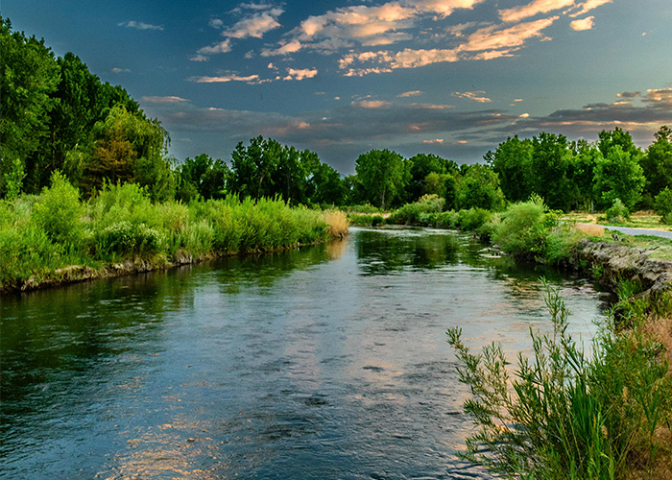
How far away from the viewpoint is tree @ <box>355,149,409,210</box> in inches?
4055

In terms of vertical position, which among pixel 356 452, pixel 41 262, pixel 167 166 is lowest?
pixel 356 452

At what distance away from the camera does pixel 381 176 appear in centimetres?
10350

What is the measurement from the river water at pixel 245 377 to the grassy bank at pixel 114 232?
1.24m

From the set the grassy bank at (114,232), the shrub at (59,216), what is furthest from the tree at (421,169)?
the shrub at (59,216)

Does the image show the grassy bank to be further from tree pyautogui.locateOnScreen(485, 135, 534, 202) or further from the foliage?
tree pyautogui.locateOnScreen(485, 135, 534, 202)

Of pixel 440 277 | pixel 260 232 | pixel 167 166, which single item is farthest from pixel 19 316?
pixel 167 166

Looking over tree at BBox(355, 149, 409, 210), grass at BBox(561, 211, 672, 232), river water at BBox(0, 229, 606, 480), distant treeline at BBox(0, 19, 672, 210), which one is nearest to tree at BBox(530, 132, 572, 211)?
distant treeline at BBox(0, 19, 672, 210)

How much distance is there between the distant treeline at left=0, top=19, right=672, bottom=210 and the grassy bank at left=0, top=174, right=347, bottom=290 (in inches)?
113

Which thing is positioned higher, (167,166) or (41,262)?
(167,166)

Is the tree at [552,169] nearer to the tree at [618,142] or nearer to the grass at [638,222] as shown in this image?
the tree at [618,142]

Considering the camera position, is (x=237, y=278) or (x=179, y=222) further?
(x=179, y=222)

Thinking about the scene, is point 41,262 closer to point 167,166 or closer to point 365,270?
point 365,270

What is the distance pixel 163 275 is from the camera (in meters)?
17.3

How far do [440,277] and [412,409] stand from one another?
11.5m
